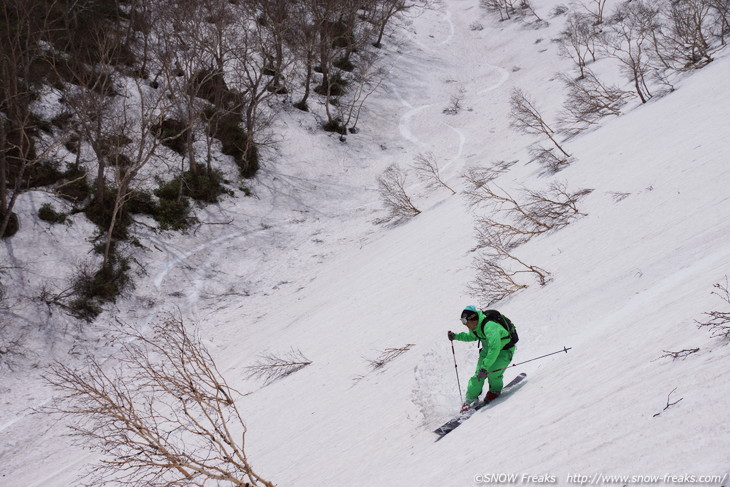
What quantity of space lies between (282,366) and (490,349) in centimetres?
619

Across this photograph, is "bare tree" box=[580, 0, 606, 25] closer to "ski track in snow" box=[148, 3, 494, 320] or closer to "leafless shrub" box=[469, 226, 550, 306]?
"ski track in snow" box=[148, 3, 494, 320]

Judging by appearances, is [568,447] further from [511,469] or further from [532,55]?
[532,55]

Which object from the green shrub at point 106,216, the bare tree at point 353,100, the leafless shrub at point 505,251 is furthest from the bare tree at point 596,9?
the green shrub at point 106,216

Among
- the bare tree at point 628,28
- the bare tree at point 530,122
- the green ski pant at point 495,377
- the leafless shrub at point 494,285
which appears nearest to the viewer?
the green ski pant at point 495,377

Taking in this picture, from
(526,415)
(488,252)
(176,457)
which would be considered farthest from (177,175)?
(526,415)

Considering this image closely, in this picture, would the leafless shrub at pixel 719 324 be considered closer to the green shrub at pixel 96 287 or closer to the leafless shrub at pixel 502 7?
the green shrub at pixel 96 287

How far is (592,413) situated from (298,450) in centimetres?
441

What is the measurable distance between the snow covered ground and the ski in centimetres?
21

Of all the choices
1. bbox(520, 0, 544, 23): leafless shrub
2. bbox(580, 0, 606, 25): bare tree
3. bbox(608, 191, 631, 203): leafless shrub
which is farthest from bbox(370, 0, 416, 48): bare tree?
bbox(608, 191, 631, 203): leafless shrub

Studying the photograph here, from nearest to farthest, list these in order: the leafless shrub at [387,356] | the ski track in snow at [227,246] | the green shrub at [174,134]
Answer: the ski track in snow at [227,246] → the leafless shrub at [387,356] → the green shrub at [174,134]

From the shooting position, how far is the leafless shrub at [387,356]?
9.16m

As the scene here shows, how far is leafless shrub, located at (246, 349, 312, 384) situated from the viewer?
11.2 metres

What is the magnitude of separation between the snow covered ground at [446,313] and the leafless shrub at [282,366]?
→ 0.26m

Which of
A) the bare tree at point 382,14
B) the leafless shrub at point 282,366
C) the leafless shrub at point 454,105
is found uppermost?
the bare tree at point 382,14
